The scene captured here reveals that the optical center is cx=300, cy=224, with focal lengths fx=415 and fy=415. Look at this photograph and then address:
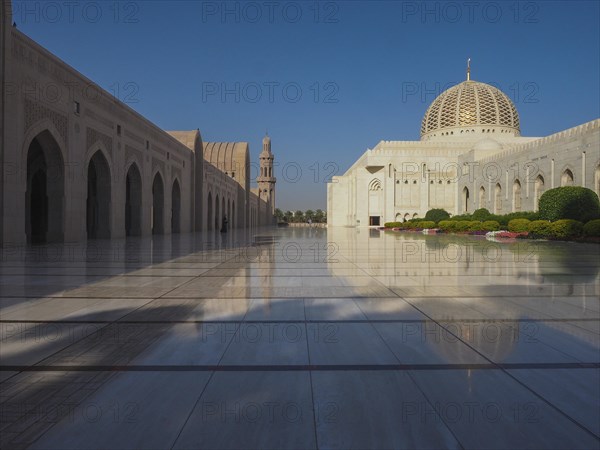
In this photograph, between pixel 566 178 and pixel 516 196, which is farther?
pixel 516 196

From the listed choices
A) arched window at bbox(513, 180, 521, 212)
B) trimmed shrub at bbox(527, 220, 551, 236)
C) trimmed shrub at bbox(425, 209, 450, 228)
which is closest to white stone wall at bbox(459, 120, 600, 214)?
arched window at bbox(513, 180, 521, 212)

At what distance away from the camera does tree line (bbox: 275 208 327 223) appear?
98.2m

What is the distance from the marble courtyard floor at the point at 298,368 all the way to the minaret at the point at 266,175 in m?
66.9

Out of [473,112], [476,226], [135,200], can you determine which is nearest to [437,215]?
[476,226]

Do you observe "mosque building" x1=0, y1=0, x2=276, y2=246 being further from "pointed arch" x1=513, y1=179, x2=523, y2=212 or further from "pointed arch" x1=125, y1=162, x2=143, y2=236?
"pointed arch" x1=513, y1=179, x2=523, y2=212

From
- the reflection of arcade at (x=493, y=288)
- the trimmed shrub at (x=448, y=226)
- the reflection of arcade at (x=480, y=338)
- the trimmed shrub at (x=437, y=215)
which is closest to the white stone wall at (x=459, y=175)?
the trimmed shrub at (x=437, y=215)

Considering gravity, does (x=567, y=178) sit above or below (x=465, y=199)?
above

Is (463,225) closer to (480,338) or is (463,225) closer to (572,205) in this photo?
(572,205)

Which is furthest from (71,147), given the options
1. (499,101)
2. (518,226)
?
(499,101)

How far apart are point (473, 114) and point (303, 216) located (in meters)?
55.4

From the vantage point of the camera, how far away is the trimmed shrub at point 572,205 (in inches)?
683

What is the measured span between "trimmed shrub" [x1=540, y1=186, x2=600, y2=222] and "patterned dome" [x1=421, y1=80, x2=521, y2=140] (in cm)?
3709

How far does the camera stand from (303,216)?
4040 inches

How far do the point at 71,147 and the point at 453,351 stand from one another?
13611mm
